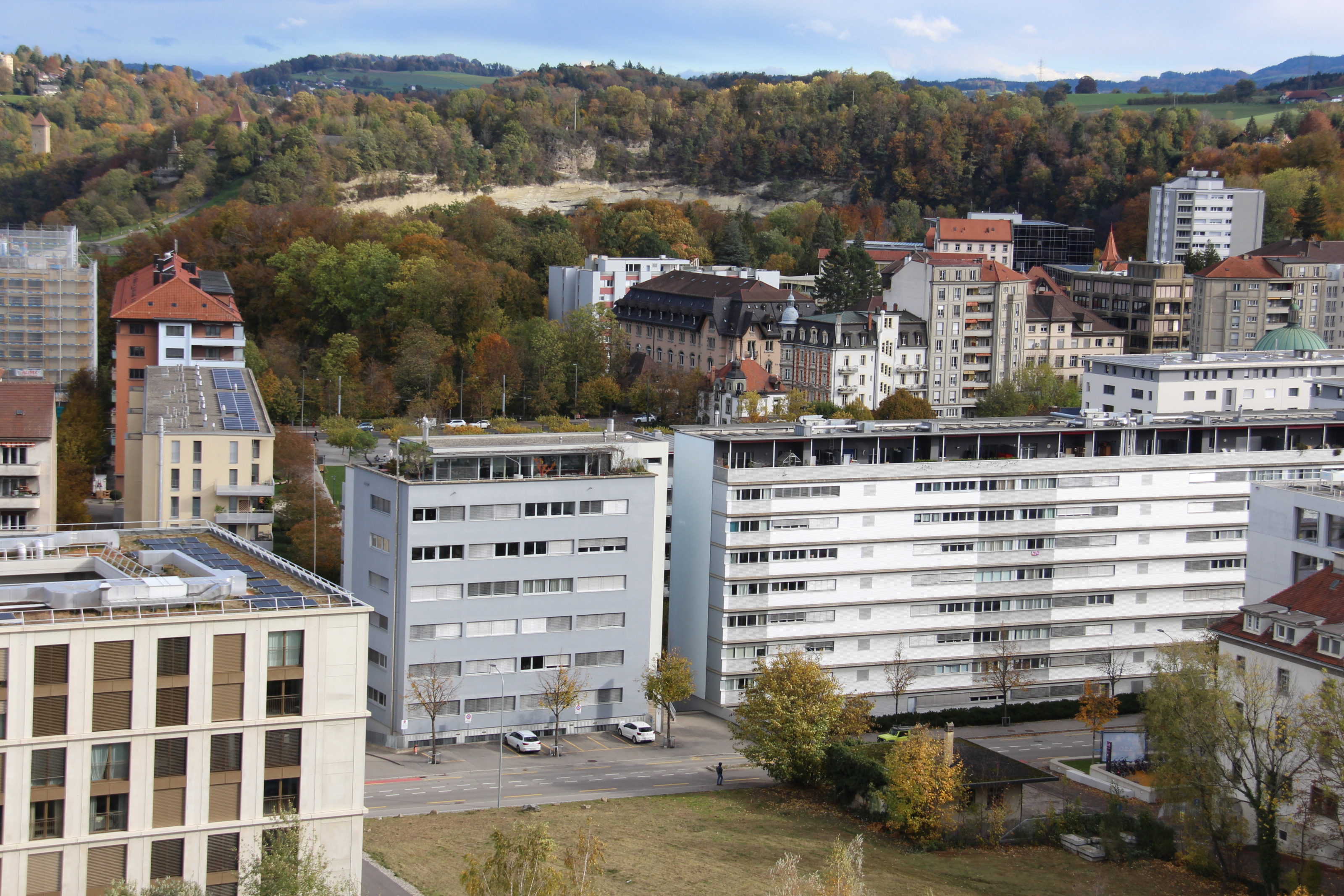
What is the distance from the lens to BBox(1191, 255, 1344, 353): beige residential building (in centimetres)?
12206

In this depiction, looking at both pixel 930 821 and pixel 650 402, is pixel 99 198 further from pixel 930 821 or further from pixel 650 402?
pixel 930 821

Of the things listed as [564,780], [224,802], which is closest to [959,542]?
[564,780]

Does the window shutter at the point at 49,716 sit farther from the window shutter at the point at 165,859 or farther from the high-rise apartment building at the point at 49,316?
the high-rise apartment building at the point at 49,316

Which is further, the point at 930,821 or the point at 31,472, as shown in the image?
the point at 31,472

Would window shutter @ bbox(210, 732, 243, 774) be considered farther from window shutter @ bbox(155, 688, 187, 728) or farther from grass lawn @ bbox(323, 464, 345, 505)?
grass lawn @ bbox(323, 464, 345, 505)

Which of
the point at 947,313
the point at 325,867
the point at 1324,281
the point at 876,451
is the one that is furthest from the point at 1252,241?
the point at 325,867

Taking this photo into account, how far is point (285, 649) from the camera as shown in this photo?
31.5 m

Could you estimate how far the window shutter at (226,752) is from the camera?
101ft

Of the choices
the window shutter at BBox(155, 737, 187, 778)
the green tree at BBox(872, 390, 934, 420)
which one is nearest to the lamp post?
the window shutter at BBox(155, 737, 187, 778)

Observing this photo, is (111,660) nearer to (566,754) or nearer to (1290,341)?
(566,754)

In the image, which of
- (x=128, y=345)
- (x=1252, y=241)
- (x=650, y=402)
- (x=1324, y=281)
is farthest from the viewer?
(x=1252, y=241)

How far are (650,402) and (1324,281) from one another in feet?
176

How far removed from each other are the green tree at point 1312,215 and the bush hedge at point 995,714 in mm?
95319

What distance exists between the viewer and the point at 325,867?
2997 cm
